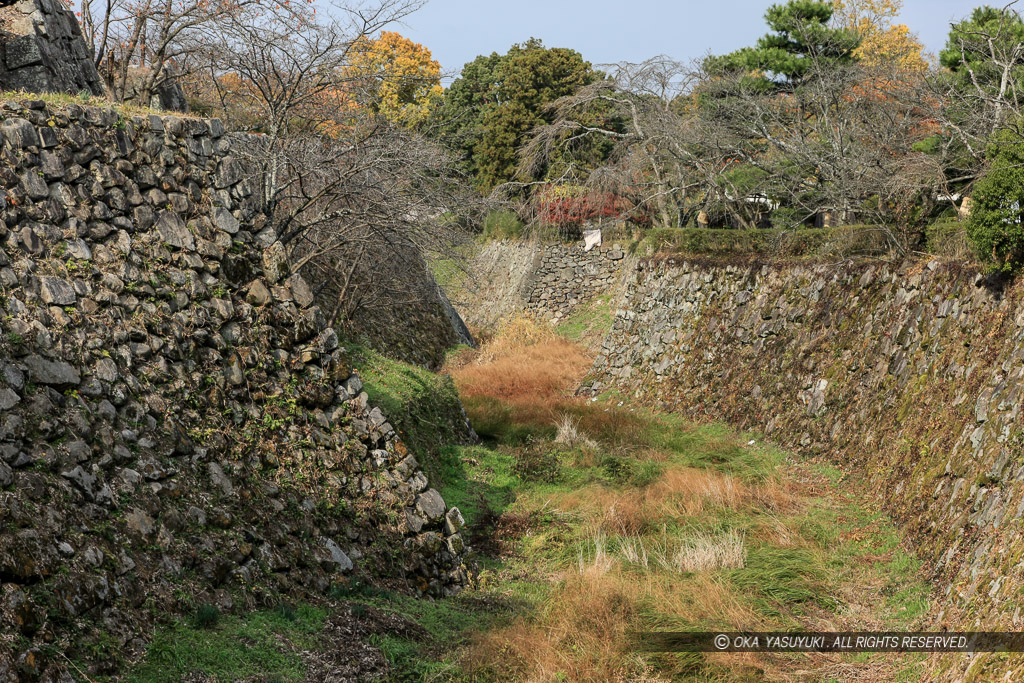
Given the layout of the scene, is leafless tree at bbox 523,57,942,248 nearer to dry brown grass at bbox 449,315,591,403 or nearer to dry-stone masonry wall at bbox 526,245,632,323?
dry-stone masonry wall at bbox 526,245,632,323

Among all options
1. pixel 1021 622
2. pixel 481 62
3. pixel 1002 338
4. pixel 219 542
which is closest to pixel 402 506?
pixel 219 542

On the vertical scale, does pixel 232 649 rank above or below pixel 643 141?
below

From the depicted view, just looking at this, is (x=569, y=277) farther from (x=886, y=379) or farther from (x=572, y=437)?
(x=886, y=379)

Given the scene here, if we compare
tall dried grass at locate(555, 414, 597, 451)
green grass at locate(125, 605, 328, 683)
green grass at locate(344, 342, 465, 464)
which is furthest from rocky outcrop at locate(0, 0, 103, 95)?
tall dried grass at locate(555, 414, 597, 451)

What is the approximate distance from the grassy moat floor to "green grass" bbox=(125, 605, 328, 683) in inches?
0.5

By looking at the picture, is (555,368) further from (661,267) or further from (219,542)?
(219,542)

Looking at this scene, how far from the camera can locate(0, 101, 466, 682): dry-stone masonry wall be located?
5832 millimetres

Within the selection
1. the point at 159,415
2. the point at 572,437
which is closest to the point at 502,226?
the point at 572,437

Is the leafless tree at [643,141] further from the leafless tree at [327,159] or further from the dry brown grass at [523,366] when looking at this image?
the leafless tree at [327,159]

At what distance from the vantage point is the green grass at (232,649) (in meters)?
5.46

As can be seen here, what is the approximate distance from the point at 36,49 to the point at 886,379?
43.5 feet

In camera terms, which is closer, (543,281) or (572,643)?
(572,643)

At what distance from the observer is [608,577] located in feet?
28.0

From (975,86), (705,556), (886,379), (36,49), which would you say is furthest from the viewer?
(975,86)
